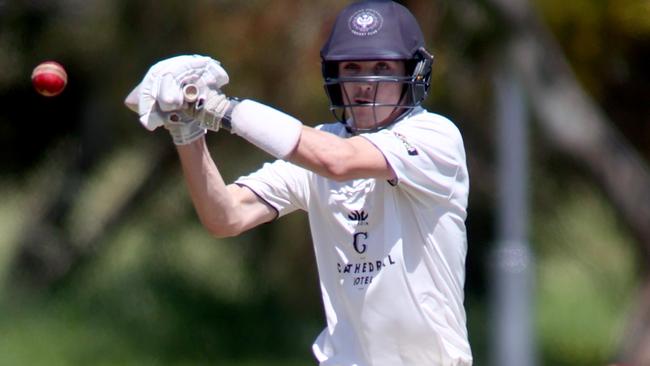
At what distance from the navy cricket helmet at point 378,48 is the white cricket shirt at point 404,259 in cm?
16

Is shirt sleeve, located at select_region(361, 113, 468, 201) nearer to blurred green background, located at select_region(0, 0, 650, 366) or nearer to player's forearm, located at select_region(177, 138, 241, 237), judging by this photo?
player's forearm, located at select_region(177, 138, 241, 237)

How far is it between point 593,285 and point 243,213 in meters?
11.4

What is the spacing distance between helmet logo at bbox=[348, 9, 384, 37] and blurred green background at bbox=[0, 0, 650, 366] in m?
6.45

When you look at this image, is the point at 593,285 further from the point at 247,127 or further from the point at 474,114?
the point at 247,127

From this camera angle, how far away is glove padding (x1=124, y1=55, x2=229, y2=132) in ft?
18.2

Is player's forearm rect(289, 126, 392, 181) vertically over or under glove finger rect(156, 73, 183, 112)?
under

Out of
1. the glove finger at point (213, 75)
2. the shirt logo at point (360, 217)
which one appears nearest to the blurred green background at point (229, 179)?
the shirt logo at point (360, 217)

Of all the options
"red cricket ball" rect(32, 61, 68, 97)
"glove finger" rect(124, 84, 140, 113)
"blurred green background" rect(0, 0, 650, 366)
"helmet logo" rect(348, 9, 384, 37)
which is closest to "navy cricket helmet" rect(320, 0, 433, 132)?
"helmet logo" rect(348, 9, 384, 37)

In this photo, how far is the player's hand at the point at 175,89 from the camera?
18.2 feet

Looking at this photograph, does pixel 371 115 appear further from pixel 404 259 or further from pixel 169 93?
pixel 169 93

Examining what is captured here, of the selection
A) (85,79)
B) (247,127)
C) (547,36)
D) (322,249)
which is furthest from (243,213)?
(85,79)

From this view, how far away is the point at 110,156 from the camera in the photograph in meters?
17.4

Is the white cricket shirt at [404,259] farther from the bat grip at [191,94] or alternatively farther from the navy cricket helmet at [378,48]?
the bat grip at [191,94]

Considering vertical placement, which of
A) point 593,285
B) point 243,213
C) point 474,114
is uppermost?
point 243,213
